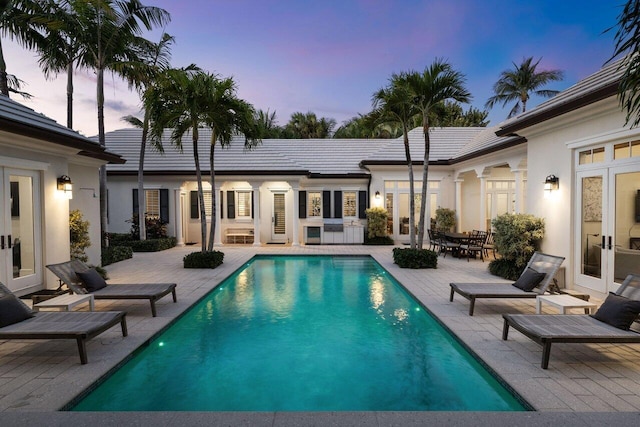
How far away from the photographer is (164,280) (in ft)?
31.6

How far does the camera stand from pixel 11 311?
4707mm

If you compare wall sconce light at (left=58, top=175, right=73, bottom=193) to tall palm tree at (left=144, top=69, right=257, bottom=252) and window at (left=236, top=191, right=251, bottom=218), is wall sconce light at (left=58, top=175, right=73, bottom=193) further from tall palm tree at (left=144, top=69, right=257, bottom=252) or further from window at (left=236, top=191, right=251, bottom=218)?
window at (left=236, top=191, right=251, bottom=218)

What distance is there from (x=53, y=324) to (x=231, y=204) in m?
14.2

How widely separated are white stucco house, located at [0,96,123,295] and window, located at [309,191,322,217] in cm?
1084

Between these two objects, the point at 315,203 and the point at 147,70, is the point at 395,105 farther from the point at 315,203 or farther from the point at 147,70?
the point at 147,70

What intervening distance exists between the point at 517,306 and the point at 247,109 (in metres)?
8.94

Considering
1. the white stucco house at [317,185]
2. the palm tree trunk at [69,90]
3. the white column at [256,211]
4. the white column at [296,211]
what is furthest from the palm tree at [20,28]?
the white column at [296,211]

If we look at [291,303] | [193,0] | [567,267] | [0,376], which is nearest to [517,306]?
[567,267]

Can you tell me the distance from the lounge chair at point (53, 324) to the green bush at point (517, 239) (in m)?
8.72

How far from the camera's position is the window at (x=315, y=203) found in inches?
738

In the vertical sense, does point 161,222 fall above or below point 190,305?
above

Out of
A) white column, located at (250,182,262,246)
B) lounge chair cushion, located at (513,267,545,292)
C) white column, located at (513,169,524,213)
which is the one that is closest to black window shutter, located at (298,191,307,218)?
white column, located at (250,182,262,246)

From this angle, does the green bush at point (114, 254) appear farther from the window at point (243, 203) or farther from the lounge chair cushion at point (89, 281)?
the window at point (243, 203)

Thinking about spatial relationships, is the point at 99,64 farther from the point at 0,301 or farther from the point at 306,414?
the point at 306,414
